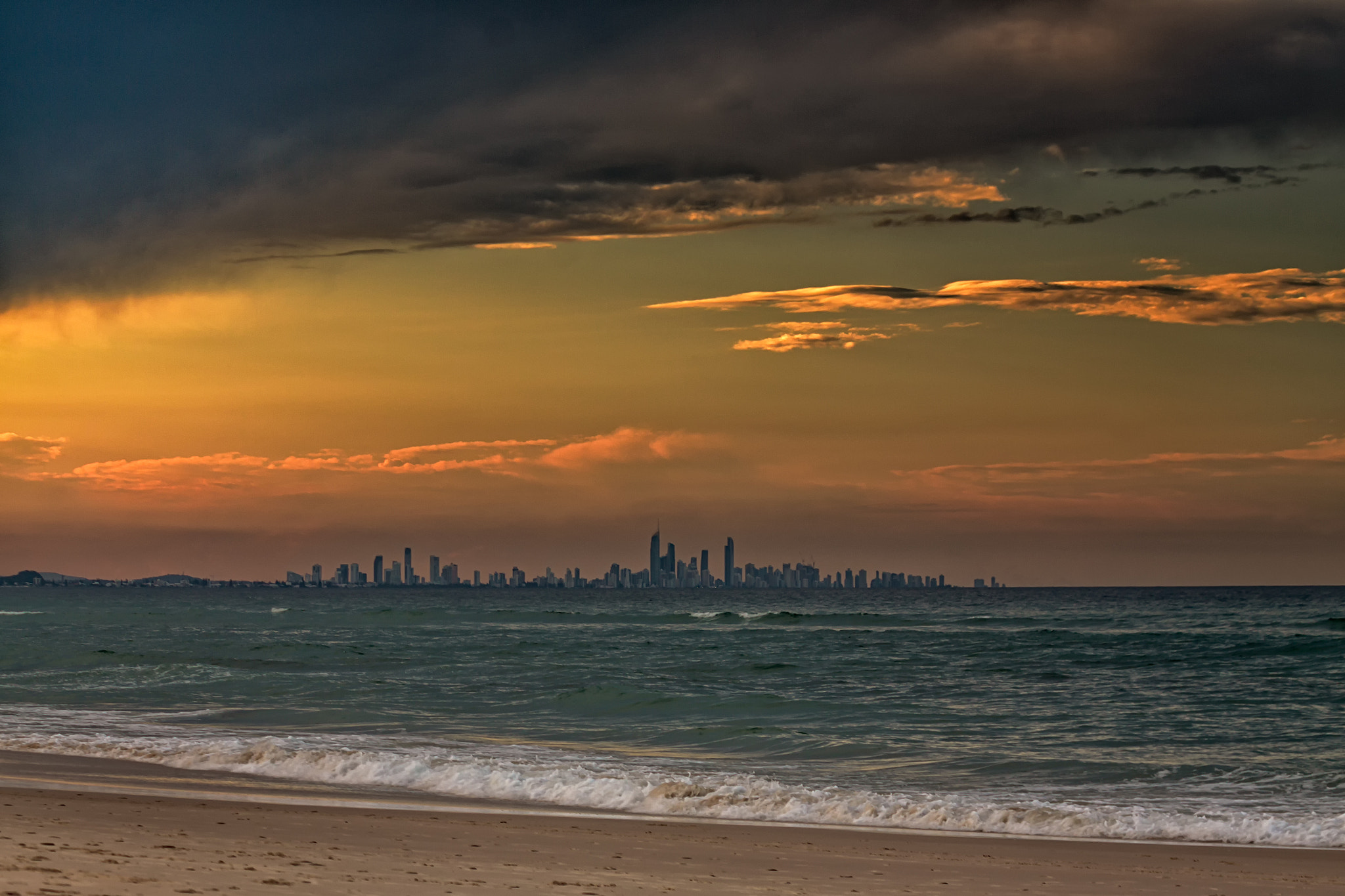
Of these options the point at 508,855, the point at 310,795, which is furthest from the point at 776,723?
the point at 508,855

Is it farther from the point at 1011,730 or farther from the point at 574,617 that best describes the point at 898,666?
the point at 574,617

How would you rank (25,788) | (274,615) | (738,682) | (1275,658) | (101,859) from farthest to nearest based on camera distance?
1. (274,615)
2. (1275,658)
3. (738,682)
4. (25,788)
5. (101,859)

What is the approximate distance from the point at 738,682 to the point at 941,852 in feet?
77.3

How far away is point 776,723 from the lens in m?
25.8

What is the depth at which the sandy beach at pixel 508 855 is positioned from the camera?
9578 millimetres

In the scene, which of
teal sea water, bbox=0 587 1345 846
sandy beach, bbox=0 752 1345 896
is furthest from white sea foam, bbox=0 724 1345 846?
sandy beach, bbox=0 752 1345 896

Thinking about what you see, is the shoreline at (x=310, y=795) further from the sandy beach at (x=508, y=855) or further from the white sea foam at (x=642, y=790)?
the white sea foam at (x=642, y=790)

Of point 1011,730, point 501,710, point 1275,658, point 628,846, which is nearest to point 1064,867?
point 628,846

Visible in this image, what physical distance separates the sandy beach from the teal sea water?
1717 millimetres

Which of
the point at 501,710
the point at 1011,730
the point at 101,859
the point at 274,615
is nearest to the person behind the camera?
the point at 101,859

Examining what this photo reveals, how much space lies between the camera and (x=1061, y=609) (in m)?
118

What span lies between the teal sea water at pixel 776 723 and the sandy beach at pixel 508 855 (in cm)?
172

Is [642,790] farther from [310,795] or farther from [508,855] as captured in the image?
[508,855]

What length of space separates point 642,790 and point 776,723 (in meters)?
9.38
